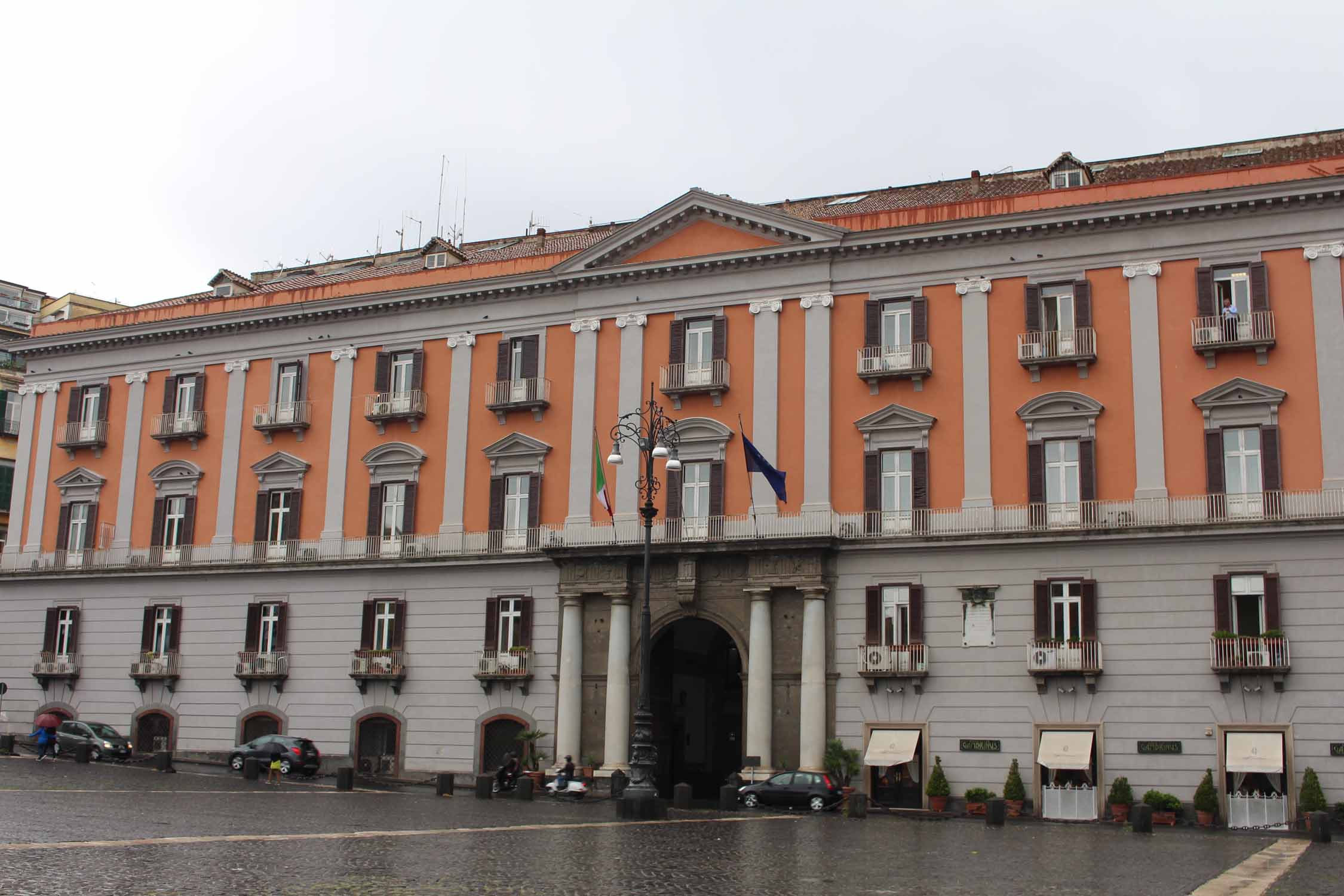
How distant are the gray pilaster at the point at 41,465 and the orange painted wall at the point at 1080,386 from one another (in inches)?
1405

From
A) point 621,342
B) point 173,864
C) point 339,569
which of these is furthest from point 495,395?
point 173,864

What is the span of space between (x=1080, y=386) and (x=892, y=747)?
11282 millimetres

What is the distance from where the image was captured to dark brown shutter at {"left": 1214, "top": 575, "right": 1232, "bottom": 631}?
36844 mm

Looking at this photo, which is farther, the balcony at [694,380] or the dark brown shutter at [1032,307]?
the balcony at [694,380]

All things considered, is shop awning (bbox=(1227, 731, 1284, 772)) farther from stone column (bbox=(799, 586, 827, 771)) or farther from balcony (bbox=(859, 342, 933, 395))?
balcony (bbox=(859, 342, 933, 395))

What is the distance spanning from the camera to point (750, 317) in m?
44.4

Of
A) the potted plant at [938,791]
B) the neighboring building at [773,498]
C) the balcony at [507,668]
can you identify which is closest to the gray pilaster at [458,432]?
the neighboring building at [773,498]

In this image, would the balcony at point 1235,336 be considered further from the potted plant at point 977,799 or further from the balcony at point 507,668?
the balcony at point 507,668

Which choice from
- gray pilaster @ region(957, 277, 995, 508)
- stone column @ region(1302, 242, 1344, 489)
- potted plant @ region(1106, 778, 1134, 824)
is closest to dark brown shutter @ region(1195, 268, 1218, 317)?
stone column @ region(1302, 242, 1344, 489)

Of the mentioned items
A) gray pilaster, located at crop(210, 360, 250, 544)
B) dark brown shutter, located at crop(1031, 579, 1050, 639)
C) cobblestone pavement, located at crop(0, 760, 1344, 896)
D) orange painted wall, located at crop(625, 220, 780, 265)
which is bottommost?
cobblestone pavement, located at crop(0, 760, 1344, 896)

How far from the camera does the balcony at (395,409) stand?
48.3 metres

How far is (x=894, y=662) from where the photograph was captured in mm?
39781

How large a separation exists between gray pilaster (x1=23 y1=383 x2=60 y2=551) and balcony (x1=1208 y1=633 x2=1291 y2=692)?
4142cm

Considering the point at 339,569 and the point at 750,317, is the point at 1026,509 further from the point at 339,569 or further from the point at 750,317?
the point at 339,569
